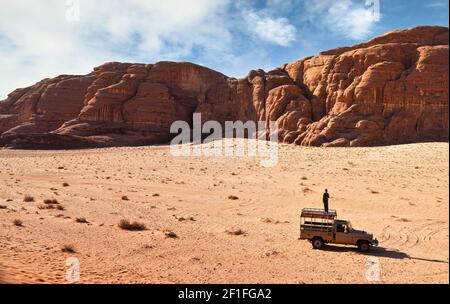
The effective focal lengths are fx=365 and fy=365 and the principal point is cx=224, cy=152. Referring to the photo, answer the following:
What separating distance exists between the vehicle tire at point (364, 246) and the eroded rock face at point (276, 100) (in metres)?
36.2

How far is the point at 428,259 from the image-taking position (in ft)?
36.1

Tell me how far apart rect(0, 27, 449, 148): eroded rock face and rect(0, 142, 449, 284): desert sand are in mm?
15732

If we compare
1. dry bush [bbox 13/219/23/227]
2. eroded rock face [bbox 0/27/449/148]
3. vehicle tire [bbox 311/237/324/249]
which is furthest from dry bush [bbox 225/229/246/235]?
eroded rock face [bbox 0/27/449/148]

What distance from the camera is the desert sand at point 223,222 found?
9.88 meters

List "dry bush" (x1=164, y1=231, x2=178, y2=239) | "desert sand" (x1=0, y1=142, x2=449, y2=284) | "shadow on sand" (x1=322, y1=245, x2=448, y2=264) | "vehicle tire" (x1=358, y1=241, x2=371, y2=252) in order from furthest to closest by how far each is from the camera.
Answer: "dry bush" (x1=164, y1=231, x2=178, y2=239), "vehicle tire" (x1=358, y1=241, x2=371, y2=252), "shadow on sand" (x1=322, y1=245, x2=448, y2=264), "desert sand" (x1=0, y1=142, x2=449, y2=284)

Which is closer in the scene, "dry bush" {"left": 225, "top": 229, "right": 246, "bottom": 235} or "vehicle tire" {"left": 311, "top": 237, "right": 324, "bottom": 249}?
"vehicle tire" {"left": 311, "top": 237, "right": 324, "bottom": 249}

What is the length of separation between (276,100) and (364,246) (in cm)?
4941

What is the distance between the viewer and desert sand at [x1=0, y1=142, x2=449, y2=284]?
32.4 feet

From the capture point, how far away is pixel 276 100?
5991 centimetres

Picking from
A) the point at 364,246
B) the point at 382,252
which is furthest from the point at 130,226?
the point at 382,252

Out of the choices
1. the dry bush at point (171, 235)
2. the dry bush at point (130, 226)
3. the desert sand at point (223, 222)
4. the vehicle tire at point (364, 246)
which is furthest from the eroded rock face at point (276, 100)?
the dry bush at point (171, 235)

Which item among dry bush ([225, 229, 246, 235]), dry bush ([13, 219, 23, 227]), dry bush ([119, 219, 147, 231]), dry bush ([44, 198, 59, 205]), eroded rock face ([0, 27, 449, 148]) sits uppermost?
eroded rock face ([0, 27, 449, 148])

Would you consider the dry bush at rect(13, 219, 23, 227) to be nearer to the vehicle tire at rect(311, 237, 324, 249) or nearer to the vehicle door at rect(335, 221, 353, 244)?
the vehicle tire at rect(311, 237, 324, 249)

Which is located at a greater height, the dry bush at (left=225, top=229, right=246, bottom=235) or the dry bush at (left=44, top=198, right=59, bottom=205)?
the dry bush at (left=44, top=198, right=59, bottom=205)
